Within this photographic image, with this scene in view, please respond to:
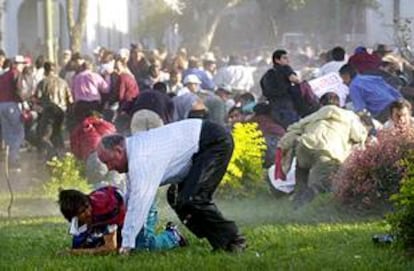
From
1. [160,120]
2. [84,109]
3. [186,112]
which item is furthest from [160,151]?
[84,109]

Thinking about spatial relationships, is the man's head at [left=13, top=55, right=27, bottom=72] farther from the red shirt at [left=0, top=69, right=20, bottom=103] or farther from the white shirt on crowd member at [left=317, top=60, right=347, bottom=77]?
the white shirt on crowd member at [left=317, top=60, right=347, bottom=77]

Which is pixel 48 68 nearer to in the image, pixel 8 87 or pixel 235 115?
pixel 8 87

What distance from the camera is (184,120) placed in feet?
33.8

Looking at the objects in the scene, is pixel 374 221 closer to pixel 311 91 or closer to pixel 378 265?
pixel 378 265

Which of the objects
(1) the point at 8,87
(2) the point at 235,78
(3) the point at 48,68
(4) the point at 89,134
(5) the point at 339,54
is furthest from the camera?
(2) the point at 235,78

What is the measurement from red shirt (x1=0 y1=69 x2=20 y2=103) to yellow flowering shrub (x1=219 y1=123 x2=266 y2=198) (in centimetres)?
663

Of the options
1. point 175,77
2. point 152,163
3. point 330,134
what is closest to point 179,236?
point 152,163

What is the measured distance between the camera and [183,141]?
973 cm

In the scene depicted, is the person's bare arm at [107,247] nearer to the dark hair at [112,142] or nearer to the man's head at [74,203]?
the man's head at [74,203]

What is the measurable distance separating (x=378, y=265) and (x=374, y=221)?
10.5 ft

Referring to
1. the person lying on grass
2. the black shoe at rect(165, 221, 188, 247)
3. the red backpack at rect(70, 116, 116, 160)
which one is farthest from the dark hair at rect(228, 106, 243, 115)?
the person lying on grass

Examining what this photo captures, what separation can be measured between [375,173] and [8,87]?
9.79m

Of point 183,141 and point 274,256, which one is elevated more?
point 183,141

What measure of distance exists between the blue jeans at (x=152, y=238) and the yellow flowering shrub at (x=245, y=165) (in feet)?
16.3
